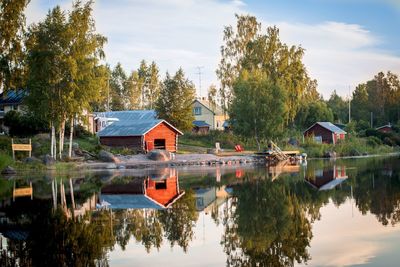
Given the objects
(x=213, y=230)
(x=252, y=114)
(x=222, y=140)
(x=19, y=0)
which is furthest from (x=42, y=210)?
(x=222, y=140)

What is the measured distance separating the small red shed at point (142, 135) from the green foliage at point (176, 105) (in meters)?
8.04

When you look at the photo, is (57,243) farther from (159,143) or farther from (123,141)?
(159,143)

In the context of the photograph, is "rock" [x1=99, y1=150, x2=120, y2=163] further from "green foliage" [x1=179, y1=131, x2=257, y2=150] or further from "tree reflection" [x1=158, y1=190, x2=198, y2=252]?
"tree reflection" [x1=158, y1=190, x2=198, y2=252]

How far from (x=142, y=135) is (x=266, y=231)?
44.3 m

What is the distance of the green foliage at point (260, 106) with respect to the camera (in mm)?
66188

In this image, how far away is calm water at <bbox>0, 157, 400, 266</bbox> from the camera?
475 inches

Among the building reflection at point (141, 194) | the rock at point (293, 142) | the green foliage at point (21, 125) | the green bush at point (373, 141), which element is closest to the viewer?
the building reflection at point (141, 194)

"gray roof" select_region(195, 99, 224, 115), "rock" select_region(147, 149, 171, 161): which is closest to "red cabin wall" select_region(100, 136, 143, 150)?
"rock" select_region(147, 149, 171, 161)

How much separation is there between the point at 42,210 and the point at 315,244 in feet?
35.6

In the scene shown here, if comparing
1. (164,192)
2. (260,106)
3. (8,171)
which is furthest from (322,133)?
(164,192)

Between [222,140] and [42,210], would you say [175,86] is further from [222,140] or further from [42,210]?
[42,210]

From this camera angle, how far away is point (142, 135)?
58469 mm

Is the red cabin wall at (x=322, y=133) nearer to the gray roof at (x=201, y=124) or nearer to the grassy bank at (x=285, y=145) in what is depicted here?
the grassy bank at (x=285, y=145)

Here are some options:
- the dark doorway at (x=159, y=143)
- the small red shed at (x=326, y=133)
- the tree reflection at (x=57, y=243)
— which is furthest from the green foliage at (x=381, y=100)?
the tree reflection at (x=57, y=243)
